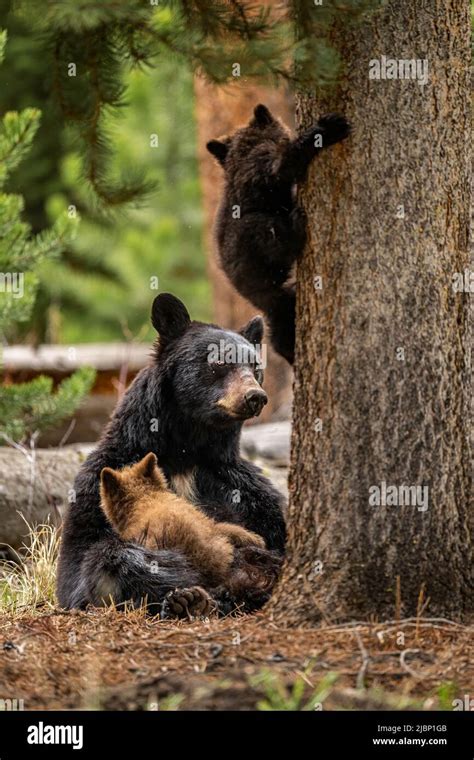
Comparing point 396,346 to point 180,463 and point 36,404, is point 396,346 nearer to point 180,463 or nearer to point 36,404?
point 180,463

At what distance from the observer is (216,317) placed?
12203mm

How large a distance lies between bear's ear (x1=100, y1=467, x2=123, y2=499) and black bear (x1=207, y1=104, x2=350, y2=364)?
3.67 ft

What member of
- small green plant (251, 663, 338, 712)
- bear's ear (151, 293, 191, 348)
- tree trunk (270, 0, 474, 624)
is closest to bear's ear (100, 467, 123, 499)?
bear's ear (151, 293, 191, 348)

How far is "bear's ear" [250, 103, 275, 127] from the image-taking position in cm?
531

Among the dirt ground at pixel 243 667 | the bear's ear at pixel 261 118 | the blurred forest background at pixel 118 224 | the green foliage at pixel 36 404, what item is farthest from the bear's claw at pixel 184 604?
the blurred forest background at pixel 118 224

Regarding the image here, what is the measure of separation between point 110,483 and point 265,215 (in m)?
1.43

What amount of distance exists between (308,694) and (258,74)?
2.10 meters

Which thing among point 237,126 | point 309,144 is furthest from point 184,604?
point 237,126

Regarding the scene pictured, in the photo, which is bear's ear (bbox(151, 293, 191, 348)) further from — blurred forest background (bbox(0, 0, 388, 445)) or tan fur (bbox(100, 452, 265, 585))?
tan fur (bbox(100, 452, 265, 585))

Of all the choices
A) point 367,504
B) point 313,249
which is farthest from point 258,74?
point 367,504

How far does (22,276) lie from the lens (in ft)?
25.0

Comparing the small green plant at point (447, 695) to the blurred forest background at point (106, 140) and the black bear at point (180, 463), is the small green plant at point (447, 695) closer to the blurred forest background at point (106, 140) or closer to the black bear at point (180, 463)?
the black bear at point (180, 463)
